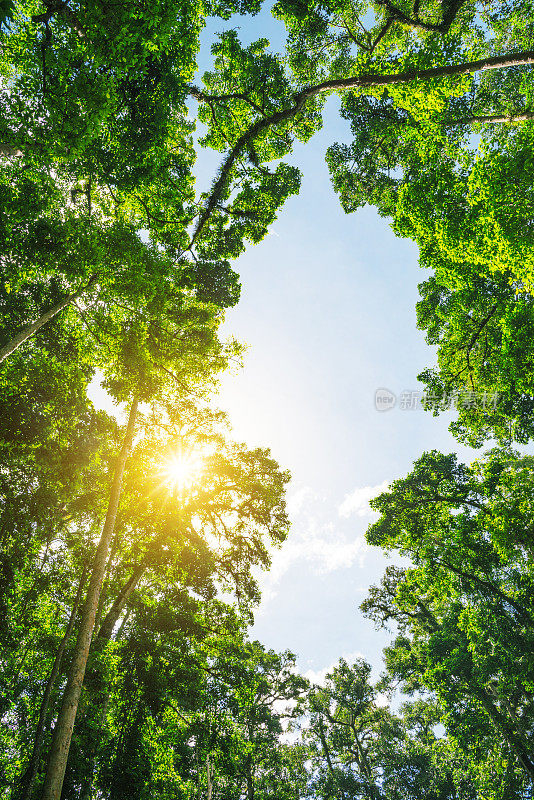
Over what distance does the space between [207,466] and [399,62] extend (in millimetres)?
13114

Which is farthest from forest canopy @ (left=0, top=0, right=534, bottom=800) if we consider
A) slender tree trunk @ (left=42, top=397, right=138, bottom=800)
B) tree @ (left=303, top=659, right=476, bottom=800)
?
tree @ (left=303, top=659, right=476, bottom=800)

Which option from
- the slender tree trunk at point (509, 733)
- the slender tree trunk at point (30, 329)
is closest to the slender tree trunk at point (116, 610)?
the slender tree trunk at point (30, 329)

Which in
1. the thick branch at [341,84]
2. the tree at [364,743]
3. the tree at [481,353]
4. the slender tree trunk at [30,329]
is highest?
the thick branch at [341,84]

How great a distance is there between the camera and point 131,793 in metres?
9.36

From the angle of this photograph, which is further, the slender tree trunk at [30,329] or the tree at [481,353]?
the tree at [481,353]

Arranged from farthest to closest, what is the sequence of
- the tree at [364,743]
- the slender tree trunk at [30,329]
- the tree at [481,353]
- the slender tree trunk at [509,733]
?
the tree at [364,743], the slender tree trunk at [509,733], the tree at [481,353], the slender tree trunk at [30,329]

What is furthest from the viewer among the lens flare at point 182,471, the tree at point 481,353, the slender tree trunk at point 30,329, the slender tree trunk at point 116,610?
the lens flare at point 182,471

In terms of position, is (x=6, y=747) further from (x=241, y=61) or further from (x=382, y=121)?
(x=382, y=121)

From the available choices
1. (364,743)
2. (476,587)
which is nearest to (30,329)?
(476,587)

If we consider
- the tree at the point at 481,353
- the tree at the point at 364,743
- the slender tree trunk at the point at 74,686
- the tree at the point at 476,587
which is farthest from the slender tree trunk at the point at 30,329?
the tree at the point at 364,743

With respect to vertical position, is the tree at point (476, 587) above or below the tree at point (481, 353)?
below

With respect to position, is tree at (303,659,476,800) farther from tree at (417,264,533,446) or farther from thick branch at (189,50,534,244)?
thick branch at (189,50,534,244)

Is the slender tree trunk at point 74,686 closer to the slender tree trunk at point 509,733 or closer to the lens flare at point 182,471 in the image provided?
the lens flare at point 182,471

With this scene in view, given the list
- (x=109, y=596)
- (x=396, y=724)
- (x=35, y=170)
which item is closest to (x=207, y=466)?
(x=109, y=596)
